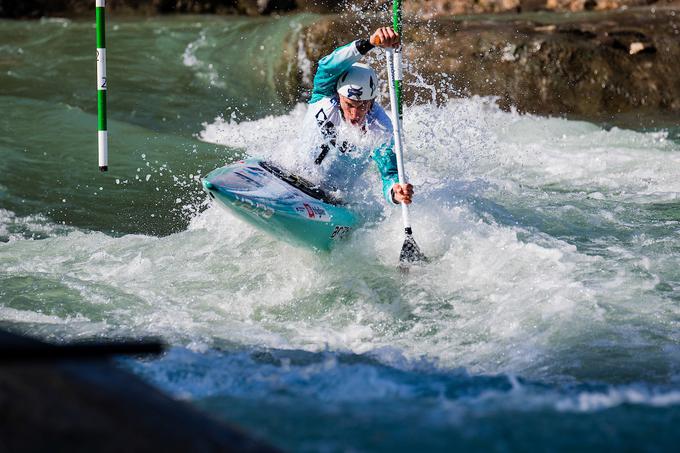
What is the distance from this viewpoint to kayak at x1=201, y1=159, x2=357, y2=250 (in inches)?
233

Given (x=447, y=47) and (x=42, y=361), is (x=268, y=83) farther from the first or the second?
(x=42, y=361)

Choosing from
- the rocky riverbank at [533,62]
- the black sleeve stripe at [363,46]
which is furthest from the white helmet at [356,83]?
the rocky riverbank at [533,62]

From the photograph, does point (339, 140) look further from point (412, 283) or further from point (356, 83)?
point (412, 283)

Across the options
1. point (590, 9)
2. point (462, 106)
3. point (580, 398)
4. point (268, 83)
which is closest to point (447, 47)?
point (462, 106)

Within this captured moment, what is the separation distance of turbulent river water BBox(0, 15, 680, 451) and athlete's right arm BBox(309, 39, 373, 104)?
0.53 meters

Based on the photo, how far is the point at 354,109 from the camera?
20.8ft

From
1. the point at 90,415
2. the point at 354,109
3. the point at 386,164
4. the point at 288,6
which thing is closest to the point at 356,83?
the point at 354,109

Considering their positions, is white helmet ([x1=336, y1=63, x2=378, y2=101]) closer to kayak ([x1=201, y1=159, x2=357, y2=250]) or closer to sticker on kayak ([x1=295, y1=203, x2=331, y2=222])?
kayak ([x1=201, y1=159, x2=357, y2=250])

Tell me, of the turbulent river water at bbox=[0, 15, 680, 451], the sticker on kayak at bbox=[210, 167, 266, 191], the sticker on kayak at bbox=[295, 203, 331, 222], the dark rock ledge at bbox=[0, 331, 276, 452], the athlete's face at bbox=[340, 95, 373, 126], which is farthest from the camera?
the athlete's face at bbox=[340, 95, 373, 126]

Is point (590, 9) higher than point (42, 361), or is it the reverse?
point (590, 9)

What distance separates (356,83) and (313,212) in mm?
931

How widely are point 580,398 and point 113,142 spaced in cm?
723

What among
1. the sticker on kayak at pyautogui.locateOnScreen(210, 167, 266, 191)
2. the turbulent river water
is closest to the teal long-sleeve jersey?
the turbulent river water

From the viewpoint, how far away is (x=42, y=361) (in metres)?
2.79
